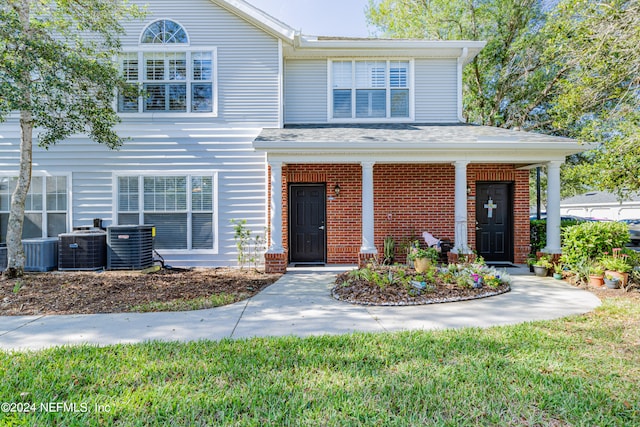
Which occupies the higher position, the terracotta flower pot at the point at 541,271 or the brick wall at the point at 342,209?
the brick wall at the point at 342,209

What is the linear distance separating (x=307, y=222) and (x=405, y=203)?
265 cm

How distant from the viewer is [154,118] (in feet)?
27.9

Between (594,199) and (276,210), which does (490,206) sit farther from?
(594,199)

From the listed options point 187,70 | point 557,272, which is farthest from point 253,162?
point 557,272

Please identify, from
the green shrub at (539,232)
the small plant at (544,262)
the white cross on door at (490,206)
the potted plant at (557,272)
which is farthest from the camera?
the white cross on door at (490,206)

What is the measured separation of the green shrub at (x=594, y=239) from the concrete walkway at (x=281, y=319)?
1242mm

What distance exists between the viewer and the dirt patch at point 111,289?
4996 millimetres

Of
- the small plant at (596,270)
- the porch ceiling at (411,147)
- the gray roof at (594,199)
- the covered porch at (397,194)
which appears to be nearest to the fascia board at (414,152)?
the porch ceiling at (411,147)

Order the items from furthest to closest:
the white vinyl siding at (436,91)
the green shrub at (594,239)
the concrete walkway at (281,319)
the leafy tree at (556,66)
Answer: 1. the white vinyl siding at (436,91)
2. the green shrub at (594,239)
3. the leafy tree at (556,66)
4. the concrete walkway at (281,319)

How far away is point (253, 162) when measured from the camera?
8.47 meters

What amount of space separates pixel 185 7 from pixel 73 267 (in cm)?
682

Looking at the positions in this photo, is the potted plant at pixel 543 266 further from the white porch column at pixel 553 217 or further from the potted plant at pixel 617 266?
the potted plant at pixel 617 266

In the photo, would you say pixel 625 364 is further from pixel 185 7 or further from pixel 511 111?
pixel 511 111

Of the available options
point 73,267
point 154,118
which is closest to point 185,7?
point 154,118
